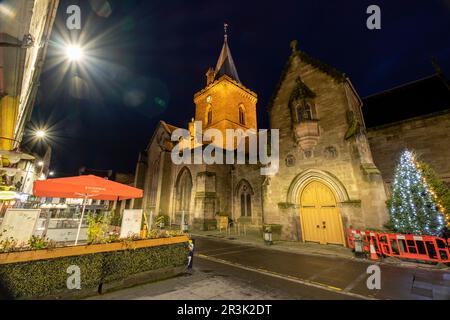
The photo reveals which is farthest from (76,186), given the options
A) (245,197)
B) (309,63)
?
(245,197)

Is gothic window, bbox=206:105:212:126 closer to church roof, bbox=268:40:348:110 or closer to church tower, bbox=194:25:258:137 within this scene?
church tower, bbox=194:25:258:137

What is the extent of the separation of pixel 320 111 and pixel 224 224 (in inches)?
516

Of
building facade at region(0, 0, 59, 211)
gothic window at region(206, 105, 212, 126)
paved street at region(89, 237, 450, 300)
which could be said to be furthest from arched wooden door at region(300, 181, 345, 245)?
gothic window at region(206, 105, 212, 126)

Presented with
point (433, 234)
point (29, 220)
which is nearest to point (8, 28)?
point (29, 220)

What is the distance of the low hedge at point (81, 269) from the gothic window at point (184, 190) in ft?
57.8

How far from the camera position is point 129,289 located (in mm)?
5297

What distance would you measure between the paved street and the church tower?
75.7ft

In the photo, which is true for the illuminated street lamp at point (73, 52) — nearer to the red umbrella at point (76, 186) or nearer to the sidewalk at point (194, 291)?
the red umbrella at point (76, 186)

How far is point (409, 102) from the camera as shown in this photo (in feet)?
47.7

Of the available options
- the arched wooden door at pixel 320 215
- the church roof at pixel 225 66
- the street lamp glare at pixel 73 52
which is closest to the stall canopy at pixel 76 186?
the street lamp glare at pixel 73 52

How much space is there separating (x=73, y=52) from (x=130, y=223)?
722 centimetres

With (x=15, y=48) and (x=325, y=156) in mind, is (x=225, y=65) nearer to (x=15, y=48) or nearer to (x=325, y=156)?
(x=325, y=156)

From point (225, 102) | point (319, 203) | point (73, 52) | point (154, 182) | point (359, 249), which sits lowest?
point (359, 249)

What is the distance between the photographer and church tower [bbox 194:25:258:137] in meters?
31.0
